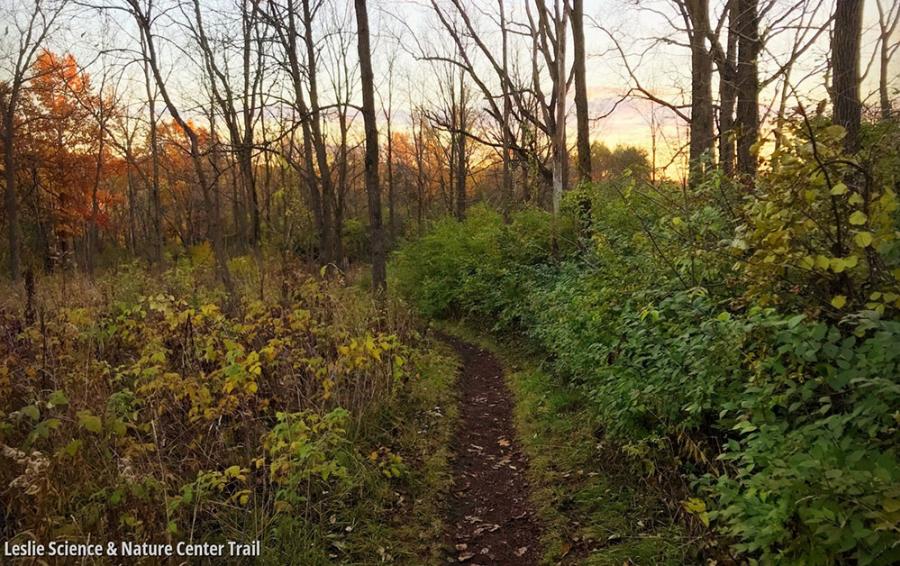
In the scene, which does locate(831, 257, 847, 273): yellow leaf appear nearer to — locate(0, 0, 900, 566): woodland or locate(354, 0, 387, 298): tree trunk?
locate(0, 0, 900, 566): woodland

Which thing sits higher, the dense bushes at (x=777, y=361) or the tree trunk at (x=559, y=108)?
the tree trunk at (x=559, y=108)

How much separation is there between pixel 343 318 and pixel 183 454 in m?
3.02

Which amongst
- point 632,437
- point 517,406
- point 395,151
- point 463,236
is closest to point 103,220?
point 395,151

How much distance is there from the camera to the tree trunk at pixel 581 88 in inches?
444

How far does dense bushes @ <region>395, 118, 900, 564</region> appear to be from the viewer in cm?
208

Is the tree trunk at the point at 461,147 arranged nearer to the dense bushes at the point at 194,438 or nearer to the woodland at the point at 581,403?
the woodland at the point at 581,403

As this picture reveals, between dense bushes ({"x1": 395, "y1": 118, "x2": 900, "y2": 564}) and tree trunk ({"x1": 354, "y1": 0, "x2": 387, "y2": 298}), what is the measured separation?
4.80 meters

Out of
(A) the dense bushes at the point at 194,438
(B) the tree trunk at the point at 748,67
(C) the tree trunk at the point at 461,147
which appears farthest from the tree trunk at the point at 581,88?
(C) the tree trunk at the point at 461,147

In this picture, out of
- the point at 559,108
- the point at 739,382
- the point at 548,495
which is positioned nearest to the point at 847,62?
the point at 739,382

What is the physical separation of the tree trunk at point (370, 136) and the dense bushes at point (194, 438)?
3.31 meters

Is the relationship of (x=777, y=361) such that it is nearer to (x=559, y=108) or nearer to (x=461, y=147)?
(x=559, y=108)

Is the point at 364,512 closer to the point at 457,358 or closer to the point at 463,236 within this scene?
the point at 457,358

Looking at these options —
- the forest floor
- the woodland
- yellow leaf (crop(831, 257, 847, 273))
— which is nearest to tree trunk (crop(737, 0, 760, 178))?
the woodland

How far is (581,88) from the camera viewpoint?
11.6 m
